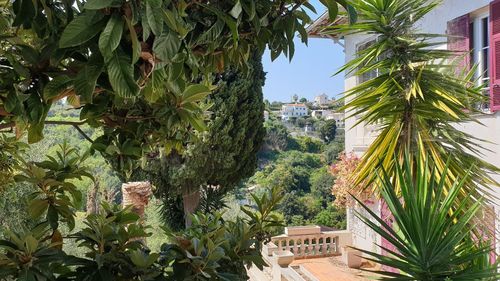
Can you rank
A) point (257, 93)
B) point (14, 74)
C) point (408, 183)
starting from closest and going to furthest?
1. point (14, 74)
2. point (408, 183)
3. point (257, 93)

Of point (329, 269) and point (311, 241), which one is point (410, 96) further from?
point (311, 241)

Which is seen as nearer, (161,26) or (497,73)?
(161,26)

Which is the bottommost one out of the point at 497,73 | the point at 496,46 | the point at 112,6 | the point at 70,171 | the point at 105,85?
the point at 70,171

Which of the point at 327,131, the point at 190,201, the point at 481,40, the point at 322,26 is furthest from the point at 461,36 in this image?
the point at 327,131

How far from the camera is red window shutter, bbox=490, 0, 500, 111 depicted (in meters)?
4.52

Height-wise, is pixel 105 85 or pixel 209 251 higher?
pixel 105 85

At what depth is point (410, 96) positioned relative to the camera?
9.79 ft

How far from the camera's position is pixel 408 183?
2.31m

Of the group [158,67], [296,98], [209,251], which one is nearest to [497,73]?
[209,251]

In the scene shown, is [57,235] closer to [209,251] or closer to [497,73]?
[209,251]

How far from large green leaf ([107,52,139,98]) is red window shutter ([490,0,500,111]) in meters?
4.88

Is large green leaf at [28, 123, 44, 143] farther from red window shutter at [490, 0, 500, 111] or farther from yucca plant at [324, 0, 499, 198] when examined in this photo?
red window shutter at [490, 0, 500, 111]

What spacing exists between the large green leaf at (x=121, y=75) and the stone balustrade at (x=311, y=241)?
8.08m

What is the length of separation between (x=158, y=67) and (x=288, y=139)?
21462 millimetres
